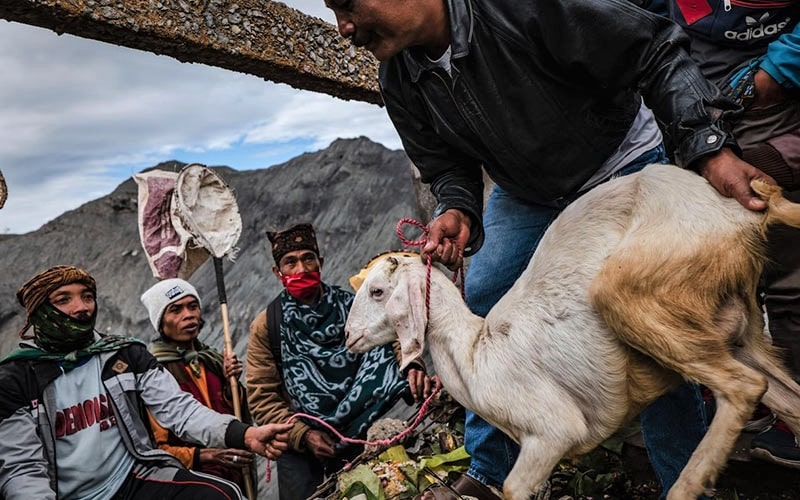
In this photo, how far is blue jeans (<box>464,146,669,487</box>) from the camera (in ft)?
7.24

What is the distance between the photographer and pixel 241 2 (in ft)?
12.1

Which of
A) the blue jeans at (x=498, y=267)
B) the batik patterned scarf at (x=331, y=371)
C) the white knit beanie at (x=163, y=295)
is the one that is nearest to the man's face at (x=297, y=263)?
the batik patterned scarf at (x=331, y=371)

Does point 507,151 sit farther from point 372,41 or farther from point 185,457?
point 185,457

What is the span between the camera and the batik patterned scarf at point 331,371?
416 centimetres

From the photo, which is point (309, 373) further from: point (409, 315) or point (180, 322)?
point (409, 315)

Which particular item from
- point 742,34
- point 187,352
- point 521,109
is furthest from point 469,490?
point 187,352

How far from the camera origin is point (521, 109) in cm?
185

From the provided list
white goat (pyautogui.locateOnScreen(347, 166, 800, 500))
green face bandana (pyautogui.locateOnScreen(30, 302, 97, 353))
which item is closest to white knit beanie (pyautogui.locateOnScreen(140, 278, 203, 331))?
green face bandana (pyautogui.locateOnScreen(30, 302, 97, 353))

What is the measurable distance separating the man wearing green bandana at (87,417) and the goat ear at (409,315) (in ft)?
4.44

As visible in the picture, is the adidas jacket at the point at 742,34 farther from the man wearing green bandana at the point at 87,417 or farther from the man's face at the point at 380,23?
the man wearing green bandana at the point at 87,417

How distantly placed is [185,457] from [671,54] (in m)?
3.25

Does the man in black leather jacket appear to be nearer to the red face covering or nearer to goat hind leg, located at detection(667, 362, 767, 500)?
goat hind leg, located at detection(667, 362, 767, 500)

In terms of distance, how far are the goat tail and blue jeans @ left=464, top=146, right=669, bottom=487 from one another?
2.56 ft

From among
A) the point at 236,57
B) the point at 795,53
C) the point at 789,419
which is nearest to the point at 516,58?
the point at 795,53
